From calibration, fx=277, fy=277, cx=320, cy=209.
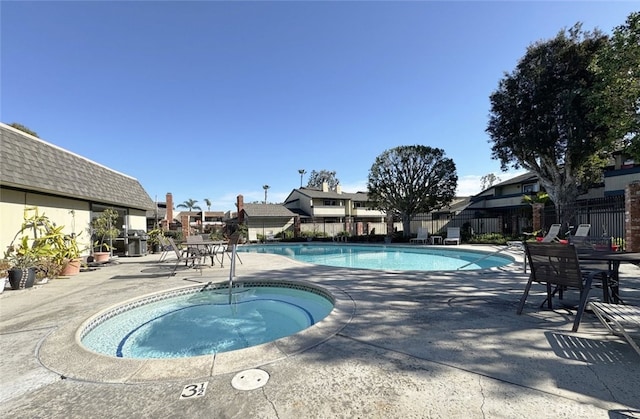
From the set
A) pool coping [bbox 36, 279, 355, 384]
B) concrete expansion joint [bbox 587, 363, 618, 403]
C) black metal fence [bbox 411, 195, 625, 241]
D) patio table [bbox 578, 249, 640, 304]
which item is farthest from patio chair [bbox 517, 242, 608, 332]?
black metal fence [bbox 411, 195, 625, 241]

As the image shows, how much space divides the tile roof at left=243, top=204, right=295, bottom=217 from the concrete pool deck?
2573cm

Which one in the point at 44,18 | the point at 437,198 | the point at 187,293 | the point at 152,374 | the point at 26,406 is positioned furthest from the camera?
the point at 437,198

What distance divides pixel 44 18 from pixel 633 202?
1732 centimetres

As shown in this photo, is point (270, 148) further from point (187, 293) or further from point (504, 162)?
point (187, 293)

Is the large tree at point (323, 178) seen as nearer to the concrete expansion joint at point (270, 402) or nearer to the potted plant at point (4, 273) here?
the potted plant at point (4, 273)

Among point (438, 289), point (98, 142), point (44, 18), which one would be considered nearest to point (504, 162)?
point (438, 289)

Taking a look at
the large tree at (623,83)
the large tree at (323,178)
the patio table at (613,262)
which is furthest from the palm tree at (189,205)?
the patio table at (613,262)

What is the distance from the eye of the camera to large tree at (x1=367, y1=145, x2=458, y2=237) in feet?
69.3

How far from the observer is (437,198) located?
69.9 ft

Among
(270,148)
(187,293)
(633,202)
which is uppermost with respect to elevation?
(270,148)

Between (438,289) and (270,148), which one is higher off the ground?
(270,148)

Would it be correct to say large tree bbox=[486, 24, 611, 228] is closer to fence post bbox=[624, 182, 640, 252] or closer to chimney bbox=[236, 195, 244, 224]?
fence post bbox=[624, 182, 640, 252]

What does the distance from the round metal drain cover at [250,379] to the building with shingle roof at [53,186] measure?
842 centimetres

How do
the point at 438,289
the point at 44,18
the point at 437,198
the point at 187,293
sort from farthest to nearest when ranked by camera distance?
1. the point at 437,198
2. the point at 44,18
3. the point at 187,293
4. the point at 438,289
